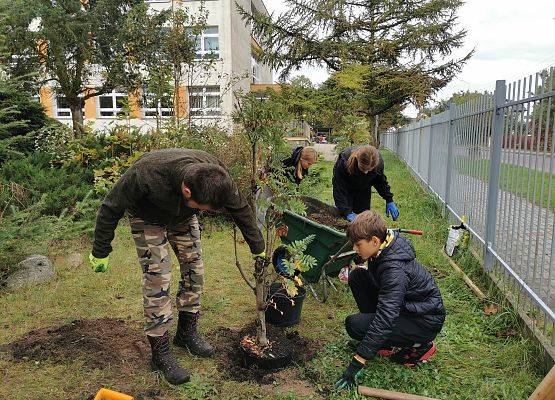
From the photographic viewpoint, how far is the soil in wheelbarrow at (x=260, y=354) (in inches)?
115

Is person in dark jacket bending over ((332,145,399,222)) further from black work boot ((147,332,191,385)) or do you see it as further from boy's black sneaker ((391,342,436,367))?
black work boot ((147,332,191,385))

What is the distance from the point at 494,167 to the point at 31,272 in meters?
4.83

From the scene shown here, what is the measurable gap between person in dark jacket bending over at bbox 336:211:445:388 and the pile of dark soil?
4.87ft

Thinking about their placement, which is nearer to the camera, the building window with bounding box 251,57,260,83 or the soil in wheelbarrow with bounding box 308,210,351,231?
the soil in wheelbarrow with bounding box 308,210,351,231

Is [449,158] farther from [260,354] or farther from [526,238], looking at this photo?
[260,354]

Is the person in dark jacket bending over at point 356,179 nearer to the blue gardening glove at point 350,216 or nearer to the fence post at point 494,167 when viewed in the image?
the blue gardening glove at point 350,216

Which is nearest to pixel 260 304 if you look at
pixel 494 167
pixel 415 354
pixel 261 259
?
pixel 261 259

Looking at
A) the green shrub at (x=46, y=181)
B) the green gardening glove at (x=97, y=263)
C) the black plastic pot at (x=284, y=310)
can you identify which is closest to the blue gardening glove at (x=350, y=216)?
the black plastic pot at (x=284, y=310)

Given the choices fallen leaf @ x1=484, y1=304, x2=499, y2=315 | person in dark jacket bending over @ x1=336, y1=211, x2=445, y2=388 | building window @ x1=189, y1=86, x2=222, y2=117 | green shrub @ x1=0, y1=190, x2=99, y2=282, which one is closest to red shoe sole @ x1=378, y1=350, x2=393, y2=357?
person in dark jacket bending over @ x1=336, y1=211, x2=445, y2=388

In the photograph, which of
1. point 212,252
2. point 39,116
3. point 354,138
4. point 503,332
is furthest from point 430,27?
Result: point 503,332

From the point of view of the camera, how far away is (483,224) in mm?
4711

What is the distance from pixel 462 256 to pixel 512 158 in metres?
1.63

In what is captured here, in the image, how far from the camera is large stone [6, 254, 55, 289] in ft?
15.0

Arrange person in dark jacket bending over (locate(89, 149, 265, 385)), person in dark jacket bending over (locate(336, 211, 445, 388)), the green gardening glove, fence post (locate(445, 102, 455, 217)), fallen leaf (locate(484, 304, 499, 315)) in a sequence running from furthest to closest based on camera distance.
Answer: fence post (locate(445, 102, 455, 217)) < fallen leaf (locate(484, 304, 499, 315)) < the green gardening glove < person in dark jacket bending over (locate(336, 211, 445, 388)) < person in dark jacket bending over (locate(89, 149, 265, 385))
